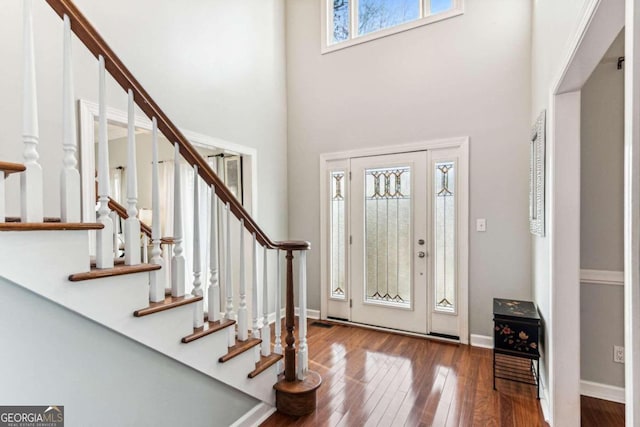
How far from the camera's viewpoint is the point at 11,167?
38.9 inches

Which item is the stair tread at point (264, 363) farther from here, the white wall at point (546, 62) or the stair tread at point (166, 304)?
the white wall at point (546, 62)

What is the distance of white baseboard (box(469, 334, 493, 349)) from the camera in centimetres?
308

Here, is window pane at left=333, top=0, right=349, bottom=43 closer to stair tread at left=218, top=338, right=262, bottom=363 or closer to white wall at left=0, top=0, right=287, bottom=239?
white wall at left=0, top=0, right=287, bottom=239

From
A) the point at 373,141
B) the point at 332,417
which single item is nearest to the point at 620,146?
the point at 373,141

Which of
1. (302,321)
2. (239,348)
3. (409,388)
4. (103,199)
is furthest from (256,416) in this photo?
(103,199)

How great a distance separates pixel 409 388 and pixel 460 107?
2627mm

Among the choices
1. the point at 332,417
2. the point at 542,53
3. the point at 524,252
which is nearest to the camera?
the point at 332,417

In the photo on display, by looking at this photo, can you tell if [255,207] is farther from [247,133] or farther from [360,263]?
[360,263]

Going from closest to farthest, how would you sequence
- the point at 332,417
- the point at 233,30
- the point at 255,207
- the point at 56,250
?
the point at 56,250 → the point at 332,417 → the point at 233,30 → the point at 255,207

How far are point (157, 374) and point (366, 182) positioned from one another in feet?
9.12

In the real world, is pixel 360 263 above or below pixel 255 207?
below

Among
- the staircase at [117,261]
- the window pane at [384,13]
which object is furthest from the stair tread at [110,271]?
the window pane at [384,13]

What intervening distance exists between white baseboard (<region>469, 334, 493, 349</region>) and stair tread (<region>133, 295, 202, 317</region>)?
8.99 ft

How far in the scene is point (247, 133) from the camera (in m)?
3.51
